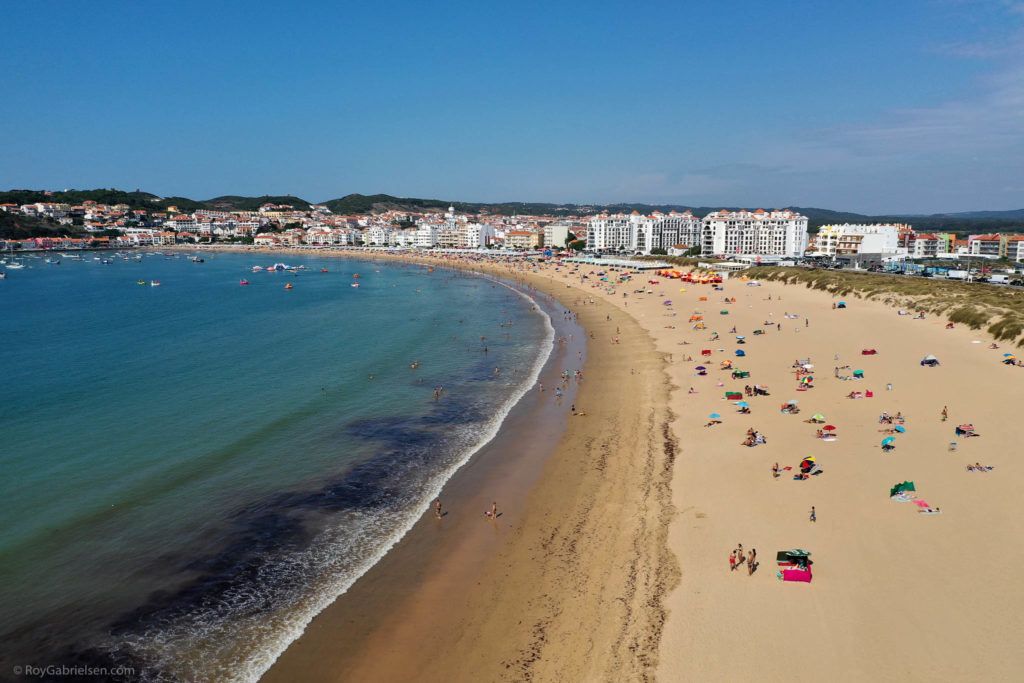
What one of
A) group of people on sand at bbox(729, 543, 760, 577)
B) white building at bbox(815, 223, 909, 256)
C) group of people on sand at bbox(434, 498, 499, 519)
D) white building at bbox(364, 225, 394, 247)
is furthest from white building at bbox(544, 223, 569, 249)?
group of people on sand at bbox(729, 543, 760, 577)

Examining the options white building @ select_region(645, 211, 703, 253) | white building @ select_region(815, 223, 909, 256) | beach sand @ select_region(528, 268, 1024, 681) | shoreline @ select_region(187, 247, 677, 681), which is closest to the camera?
beach sand @ select_region(528, 268, 1024, 681)

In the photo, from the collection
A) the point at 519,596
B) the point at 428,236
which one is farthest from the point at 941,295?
the point at 428,236

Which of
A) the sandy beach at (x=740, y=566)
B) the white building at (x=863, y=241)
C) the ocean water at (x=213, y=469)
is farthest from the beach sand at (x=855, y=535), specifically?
the white building at (x=863, y=241)

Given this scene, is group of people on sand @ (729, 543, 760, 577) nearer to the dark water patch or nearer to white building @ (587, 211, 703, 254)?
the dark water patch

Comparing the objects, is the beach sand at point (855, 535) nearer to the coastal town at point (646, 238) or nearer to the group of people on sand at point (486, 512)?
the group of people on sand at point (486, 512)

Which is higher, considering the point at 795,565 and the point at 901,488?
the point at 901,488

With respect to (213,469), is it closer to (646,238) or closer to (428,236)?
(646,238)
